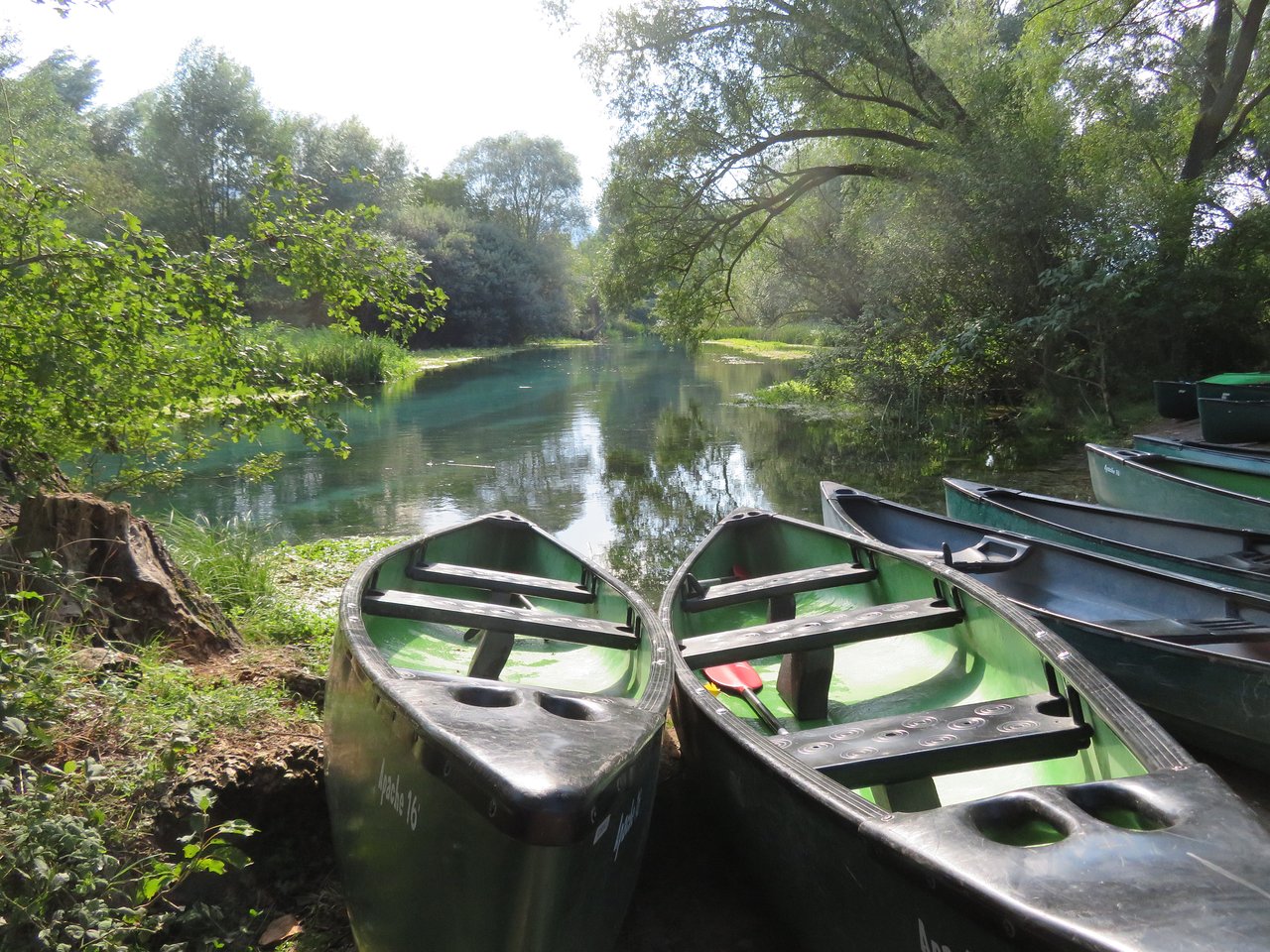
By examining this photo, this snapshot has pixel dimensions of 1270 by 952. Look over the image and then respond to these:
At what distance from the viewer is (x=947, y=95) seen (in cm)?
1355

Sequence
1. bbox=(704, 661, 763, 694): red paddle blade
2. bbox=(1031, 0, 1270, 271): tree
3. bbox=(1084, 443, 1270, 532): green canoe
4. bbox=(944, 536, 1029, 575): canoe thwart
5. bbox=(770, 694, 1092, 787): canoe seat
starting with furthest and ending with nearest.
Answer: bbox=(1031, 0, 1270, 271): tree, bbox=(1084, 443, 1270, 532): green canoe, bbox=(944, 536, 1029, 575): canoe thwart, bbox=(704, 661, 763, 694): red paddle blade, bbox=(770, 694, 1092, 787): canoe seat

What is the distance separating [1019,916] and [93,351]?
3795mm

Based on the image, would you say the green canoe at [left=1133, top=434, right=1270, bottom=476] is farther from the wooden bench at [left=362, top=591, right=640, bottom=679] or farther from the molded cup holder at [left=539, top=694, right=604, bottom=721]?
the molded cup holder at [left=539, top=694, right=604, bottom=721]

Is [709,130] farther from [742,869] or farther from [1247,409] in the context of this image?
[742,869]

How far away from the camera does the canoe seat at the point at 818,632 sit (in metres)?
3.18

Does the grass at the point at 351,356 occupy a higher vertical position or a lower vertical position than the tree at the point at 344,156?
lower

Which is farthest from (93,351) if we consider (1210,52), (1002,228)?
(1210,52)

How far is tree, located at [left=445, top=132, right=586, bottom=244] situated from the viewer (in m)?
55.3

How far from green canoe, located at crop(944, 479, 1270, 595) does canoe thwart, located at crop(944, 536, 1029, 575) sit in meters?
0.43

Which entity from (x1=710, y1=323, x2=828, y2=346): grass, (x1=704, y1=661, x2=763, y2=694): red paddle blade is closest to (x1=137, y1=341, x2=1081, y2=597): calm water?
(x1=704, y1=661, x2=763, y2=694): red paddle blade

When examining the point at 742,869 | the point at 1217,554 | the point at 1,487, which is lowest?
the point at 742,869

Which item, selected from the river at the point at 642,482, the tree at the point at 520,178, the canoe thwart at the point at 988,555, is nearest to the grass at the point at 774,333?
the river at the point at 642,482

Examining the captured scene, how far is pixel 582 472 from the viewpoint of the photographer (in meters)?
11.9

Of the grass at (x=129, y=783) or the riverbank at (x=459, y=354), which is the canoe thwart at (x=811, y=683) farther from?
the riverbank at (x=459, y=354)
